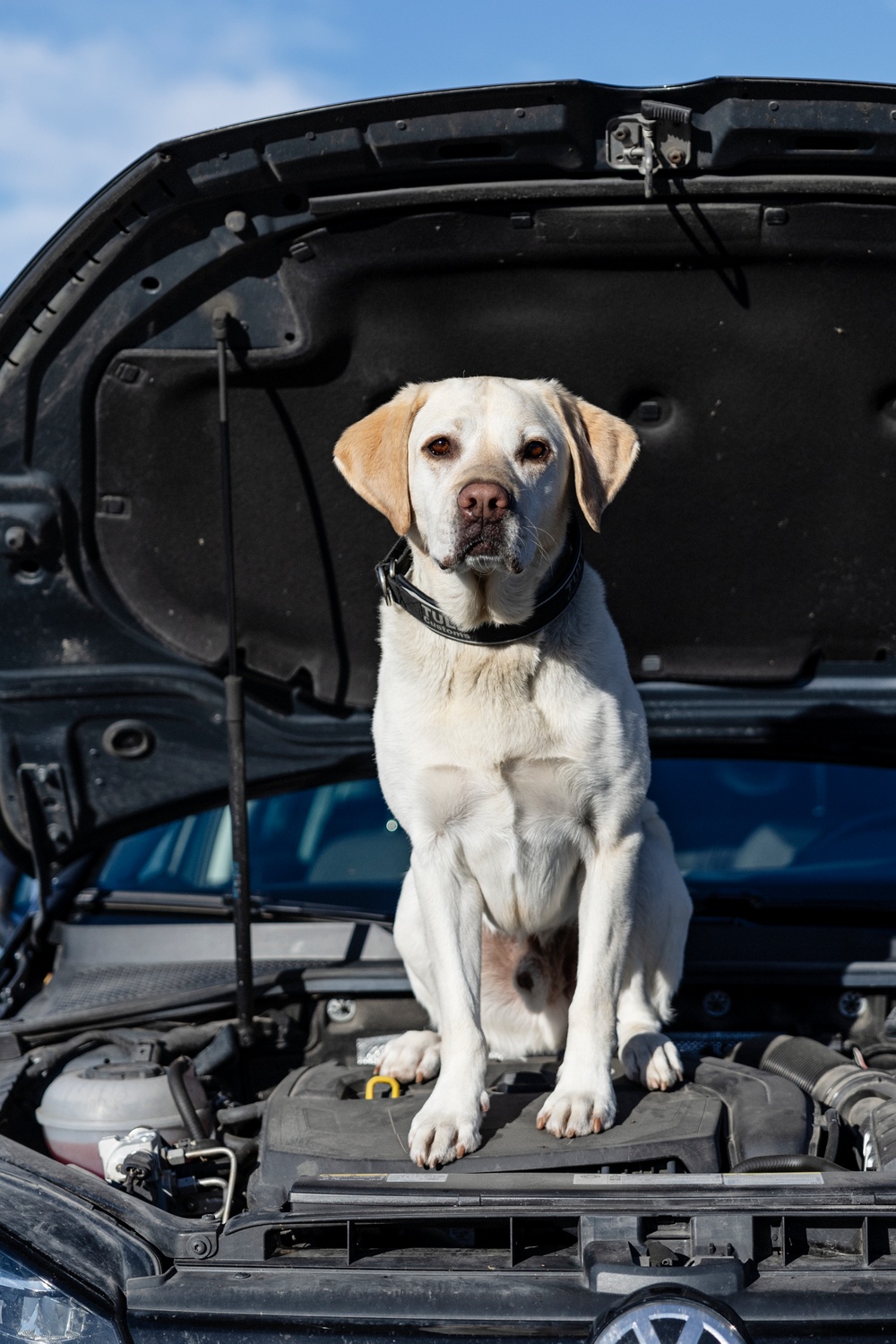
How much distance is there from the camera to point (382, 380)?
2.75 metres

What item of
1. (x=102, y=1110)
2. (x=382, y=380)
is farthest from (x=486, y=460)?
(x=102, y=1110)

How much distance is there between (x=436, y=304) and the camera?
8.59ft

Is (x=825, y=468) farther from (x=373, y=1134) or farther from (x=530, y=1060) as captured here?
(x=373, y=1134)

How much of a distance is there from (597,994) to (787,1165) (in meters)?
0.48

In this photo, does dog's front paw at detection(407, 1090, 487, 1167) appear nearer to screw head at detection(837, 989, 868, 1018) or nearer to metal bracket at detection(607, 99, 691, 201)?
screw head at detection(837, 989, 868, 1018)

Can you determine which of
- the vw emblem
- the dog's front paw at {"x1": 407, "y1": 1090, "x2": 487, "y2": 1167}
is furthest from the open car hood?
the vw emblem

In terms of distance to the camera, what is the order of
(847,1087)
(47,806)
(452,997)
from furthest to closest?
(47,806), (452,997), (847,1087)

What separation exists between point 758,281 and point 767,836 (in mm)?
1323

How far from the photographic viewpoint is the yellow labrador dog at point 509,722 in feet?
7.71

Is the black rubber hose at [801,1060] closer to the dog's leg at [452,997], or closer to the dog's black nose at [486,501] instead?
the dog's leg at [452,997]

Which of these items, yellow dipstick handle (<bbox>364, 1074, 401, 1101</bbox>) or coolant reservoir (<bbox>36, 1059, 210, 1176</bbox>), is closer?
coolant reservoir (<bbox>36, 1059, 210, 1176</bbox>)

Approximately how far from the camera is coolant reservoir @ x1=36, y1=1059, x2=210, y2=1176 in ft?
7.36

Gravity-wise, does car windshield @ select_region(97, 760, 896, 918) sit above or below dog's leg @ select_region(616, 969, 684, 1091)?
above

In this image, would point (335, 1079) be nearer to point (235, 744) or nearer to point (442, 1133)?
point (442, 1133)
